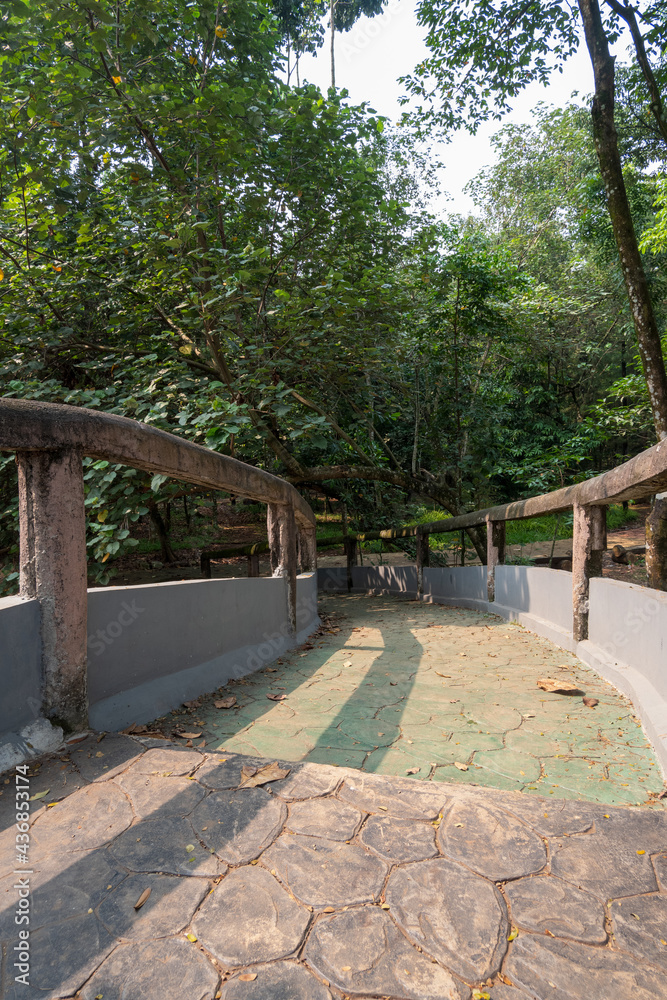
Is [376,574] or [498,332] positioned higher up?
[498,332]

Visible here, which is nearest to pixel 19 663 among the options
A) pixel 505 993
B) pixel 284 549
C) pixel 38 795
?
pixel 38 795

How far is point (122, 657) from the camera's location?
237cm

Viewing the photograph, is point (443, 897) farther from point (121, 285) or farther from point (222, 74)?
point (222, 74)

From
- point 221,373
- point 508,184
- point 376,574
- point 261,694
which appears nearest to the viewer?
point 261,694

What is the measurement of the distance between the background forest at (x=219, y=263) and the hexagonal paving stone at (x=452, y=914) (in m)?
2.97

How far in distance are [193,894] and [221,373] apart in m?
6.07

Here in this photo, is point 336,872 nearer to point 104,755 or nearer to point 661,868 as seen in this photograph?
point 661,868

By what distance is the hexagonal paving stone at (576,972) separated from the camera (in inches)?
42.3

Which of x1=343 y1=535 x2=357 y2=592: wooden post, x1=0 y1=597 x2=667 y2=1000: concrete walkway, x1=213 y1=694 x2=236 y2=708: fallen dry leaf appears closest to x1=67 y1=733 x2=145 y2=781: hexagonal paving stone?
x1=0 y1=597 x2=667 y2=1000: concrete walkway

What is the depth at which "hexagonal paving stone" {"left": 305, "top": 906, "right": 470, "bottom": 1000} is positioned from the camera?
1.08m

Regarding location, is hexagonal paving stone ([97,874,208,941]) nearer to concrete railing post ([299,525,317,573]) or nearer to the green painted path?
the green painted path

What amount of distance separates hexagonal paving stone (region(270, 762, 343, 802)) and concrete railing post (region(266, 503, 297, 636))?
2.82m

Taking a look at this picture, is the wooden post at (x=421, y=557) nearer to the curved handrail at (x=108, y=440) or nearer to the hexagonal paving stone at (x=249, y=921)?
the curved handrail at (x=108, y=440)

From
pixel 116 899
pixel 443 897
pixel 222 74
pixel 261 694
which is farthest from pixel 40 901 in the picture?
pixel 222 74
